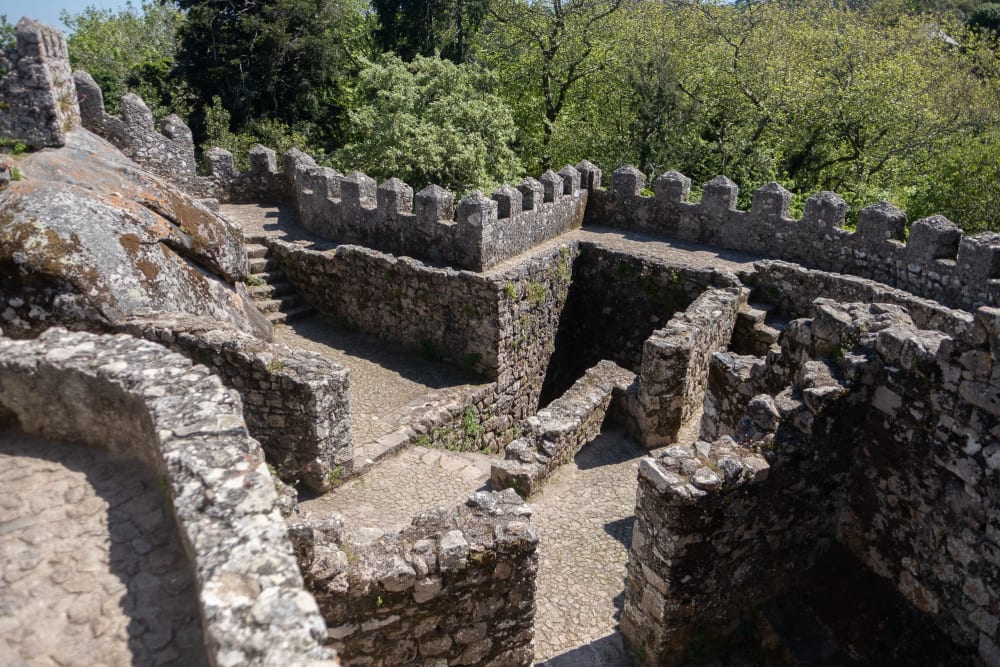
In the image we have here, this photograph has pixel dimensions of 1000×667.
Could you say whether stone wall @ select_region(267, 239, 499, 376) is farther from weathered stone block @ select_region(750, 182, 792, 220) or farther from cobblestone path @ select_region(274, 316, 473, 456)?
weathered stone block @ select_region(750, 182, 792, 220)

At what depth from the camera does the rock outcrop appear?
6441 millimetres

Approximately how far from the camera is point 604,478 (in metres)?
8.35

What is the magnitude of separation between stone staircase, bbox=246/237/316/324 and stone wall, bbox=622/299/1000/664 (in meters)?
8.19

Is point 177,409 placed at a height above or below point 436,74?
below

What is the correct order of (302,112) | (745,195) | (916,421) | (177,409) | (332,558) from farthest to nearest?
(302,112) → (745,195) → (916,421) → (332,558) → (177,409)

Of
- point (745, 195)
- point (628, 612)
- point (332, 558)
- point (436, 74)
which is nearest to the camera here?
point (332, 558)

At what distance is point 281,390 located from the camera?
7102mm

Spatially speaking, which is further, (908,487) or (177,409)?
(908,487)

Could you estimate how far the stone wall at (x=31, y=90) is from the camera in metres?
7.93

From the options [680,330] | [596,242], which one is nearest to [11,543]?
[680,330]

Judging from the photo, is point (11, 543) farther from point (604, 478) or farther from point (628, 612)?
point (604, 478)

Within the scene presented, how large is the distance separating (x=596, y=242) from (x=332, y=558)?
365 inches

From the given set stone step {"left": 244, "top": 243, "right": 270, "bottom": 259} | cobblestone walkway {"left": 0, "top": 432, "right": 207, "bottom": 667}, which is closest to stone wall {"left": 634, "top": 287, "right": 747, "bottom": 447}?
cobblestone walkway {"left": 0, "top": 432, "right": 207, "bottom": 667}

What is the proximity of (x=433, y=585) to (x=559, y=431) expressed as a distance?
408 centimetres
